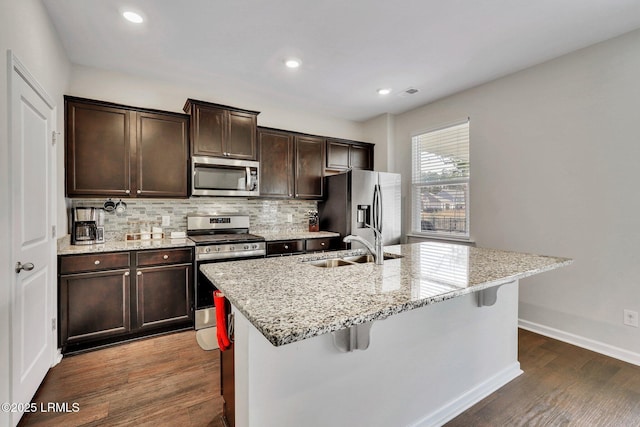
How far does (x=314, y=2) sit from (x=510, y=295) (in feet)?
8.34

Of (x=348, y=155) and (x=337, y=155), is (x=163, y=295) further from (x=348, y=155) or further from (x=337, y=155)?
(x=348, y=155)

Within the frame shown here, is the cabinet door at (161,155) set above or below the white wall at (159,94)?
below

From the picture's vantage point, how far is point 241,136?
3.43 m

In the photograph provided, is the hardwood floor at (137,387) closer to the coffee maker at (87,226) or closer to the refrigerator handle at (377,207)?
the coffee maker at (87,226)

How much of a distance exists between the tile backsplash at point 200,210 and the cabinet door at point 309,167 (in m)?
0.32

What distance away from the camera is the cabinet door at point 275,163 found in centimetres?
377

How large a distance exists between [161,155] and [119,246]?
1.02 meters

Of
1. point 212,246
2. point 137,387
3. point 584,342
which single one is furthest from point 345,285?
point 584,342

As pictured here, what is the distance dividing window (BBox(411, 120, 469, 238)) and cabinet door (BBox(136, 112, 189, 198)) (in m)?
3.05

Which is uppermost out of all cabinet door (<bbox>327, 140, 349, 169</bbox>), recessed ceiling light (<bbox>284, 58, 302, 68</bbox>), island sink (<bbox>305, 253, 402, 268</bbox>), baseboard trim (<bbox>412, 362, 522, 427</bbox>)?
recessed ceiling light (<bbox>284, 58, 302, 68</bbox>)

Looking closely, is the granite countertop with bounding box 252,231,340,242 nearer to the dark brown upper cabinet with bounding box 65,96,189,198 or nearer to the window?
the dark brown upper cabinet with bounding box 65,96,189,198

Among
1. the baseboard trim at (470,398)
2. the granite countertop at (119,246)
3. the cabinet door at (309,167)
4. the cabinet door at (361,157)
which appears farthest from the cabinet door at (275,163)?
the baseboard trim at (470,398)

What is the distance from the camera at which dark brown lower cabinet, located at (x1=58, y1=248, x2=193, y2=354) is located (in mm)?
2480

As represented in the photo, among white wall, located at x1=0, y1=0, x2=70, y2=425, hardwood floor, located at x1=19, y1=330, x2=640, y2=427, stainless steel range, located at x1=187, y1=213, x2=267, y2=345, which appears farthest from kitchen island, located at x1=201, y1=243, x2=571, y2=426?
stainless steel range, located at x1=187, y1=213, x2=267, y2=345
